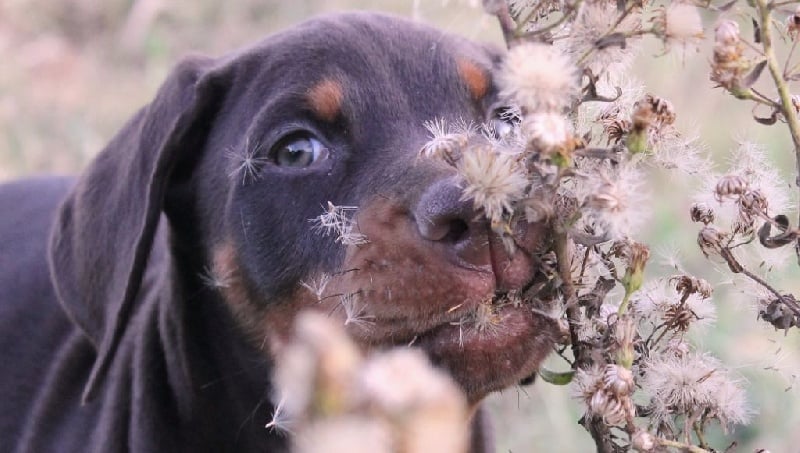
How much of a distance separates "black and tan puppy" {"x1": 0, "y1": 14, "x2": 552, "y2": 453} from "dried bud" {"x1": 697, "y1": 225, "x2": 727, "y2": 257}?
0.54 meters

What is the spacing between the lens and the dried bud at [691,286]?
1302 millimetres

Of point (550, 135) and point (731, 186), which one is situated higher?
point (550, 135)

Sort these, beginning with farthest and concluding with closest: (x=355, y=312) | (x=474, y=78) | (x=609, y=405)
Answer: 1. (x=474, y=78)
2. (x=355, y=312)
3. (x=609, y=405)

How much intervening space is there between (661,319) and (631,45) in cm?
36

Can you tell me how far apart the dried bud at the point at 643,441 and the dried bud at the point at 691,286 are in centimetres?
28

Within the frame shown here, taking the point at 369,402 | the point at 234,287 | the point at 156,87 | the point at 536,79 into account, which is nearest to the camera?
the point at 369,402

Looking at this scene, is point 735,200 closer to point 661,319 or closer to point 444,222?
point 661,319

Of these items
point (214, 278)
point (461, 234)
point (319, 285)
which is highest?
point (461, 234)

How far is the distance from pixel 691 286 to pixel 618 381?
284 millimetres

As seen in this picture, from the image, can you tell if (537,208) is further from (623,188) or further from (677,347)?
(677,347)

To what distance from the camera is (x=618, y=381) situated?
1.08 m

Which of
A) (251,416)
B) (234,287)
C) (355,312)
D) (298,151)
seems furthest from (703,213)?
(251,416)

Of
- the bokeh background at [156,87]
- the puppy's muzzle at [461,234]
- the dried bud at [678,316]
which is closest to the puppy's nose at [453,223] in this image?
the puppy's muzzle at [461,234]

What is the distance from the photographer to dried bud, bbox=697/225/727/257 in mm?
1233
